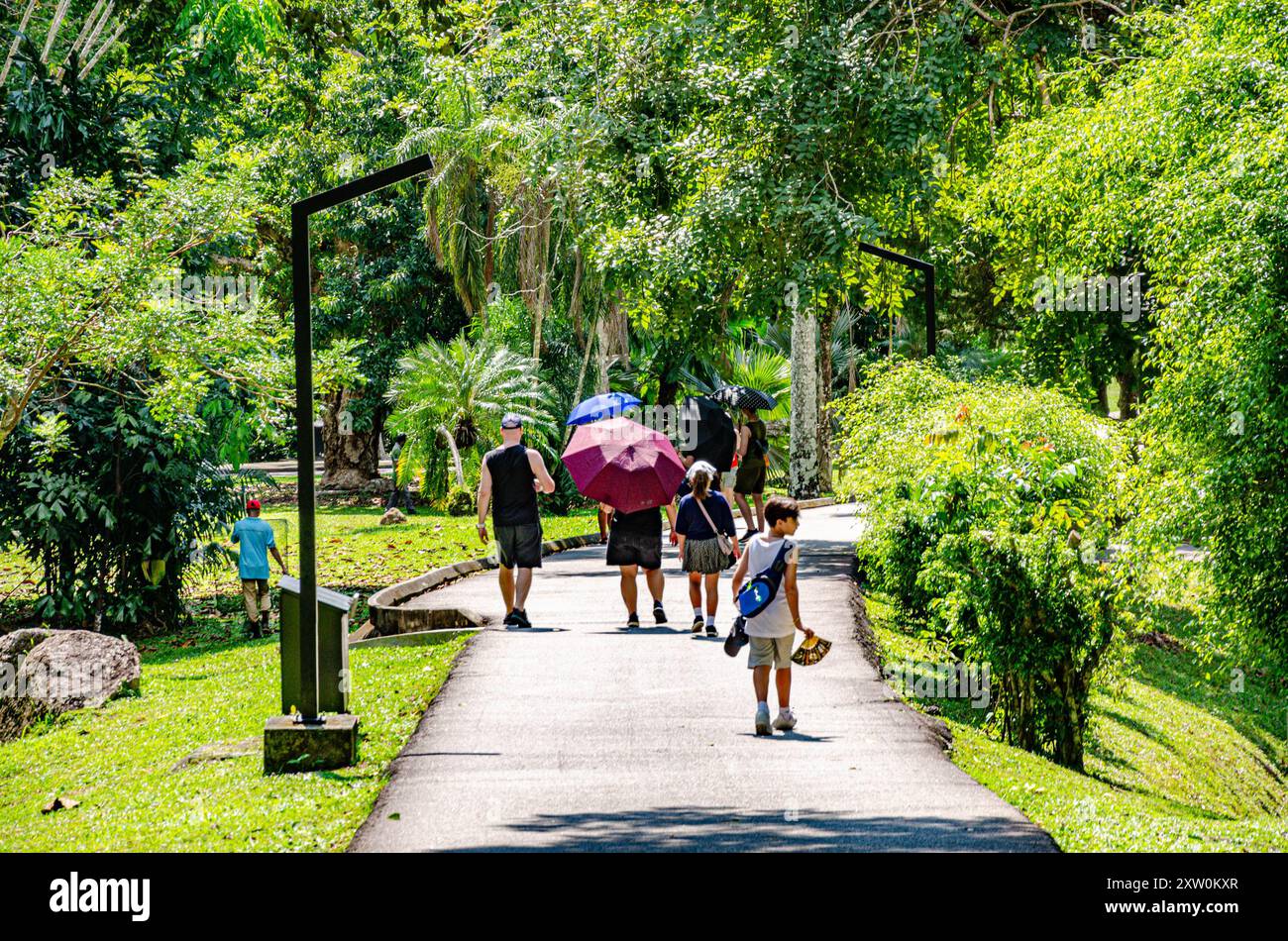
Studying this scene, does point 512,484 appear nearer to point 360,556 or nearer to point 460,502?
point 360,556

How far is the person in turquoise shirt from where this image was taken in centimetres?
1930

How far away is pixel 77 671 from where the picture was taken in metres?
15.1

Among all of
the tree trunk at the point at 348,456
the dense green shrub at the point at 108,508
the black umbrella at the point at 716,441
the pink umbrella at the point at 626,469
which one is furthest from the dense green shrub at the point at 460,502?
the pink umbrella at the point at 626,469

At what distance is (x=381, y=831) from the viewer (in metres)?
8.08

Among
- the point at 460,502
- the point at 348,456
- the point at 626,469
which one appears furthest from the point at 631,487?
the point at 348,456

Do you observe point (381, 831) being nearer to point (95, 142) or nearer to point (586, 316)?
point (95, 142)

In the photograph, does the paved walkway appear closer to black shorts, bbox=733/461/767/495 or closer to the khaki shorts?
the khaki shorts

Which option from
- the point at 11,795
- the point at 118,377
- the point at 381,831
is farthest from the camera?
the point at 118,377

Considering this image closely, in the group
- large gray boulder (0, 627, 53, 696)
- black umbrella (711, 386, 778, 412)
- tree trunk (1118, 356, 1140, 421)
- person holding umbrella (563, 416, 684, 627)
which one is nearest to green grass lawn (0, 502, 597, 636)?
black umbrella (711, 386, 778, 412)

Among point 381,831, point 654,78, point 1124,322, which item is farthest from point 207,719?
point 1124,322

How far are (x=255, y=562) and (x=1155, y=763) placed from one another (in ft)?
36.9

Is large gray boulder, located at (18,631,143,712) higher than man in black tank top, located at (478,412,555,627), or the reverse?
man in black tank top, located at (478,412,555,627)

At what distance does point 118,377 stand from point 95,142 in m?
4.12

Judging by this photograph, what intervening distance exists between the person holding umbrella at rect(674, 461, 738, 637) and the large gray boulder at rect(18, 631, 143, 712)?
19.2 ft
